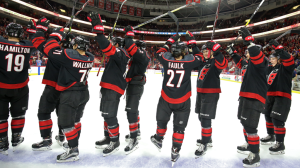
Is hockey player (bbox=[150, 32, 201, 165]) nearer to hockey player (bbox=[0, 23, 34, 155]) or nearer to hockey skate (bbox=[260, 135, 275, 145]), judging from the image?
hockey skate (bbox=[260, 135, 275, 145])

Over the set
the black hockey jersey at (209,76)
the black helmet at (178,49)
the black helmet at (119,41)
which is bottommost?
the black hockey jersey at (209,76)

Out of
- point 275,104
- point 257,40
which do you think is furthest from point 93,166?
point 257,40

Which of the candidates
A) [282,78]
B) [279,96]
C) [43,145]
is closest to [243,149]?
[279,96]

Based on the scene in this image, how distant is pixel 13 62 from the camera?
240 cm

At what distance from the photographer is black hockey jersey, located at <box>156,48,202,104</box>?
223 centimetres

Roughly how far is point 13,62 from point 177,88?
2342 mm

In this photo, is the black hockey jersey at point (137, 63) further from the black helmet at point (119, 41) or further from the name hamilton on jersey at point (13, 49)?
the name hamilton on jersey at point (13, 49)

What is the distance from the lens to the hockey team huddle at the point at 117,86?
2236 millimetres

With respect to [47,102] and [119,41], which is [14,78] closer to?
[47,102]

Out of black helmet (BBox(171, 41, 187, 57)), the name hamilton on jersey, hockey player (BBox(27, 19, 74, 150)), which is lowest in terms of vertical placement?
hockey player (BBox(27, 19, 74, 150))

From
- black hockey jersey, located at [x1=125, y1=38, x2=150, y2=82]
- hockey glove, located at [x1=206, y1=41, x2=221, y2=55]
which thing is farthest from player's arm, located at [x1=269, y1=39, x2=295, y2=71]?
black hockey jersey, located at [x1=125, y1=38, x2=150, y2=82]

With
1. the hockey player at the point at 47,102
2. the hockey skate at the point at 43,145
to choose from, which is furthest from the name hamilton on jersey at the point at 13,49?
the hockey skate at the point at 43,145

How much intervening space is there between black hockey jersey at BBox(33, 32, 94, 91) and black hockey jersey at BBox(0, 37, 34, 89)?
50 cm

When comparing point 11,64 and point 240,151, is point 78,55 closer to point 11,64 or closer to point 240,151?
point 11,64
